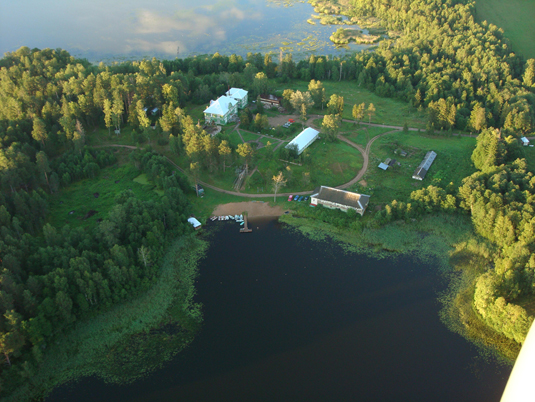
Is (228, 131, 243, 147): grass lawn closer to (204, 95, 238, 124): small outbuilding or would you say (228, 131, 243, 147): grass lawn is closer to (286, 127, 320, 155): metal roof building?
(204, 95, 238, 124): small outbuilding

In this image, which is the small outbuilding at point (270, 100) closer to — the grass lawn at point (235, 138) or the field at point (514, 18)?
the grass lawn at point (235, 138)

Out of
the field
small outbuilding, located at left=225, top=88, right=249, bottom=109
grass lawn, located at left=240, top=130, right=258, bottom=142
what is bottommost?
grass lawn, located at left=240, top=130, right=258, bottom=142

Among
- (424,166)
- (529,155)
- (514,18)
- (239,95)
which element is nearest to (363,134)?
(424,166)

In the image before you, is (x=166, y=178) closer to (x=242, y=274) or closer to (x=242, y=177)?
(x=242, y=177)

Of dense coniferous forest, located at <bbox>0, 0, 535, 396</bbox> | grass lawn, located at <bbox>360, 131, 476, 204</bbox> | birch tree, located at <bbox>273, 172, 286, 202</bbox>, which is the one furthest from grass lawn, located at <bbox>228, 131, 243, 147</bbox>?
grass lawn, located at <bbox>360, 131, 476, 204</bbox>

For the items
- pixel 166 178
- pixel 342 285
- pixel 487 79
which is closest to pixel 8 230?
pixel 166 178

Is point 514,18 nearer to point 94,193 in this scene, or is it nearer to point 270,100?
point 270,100
